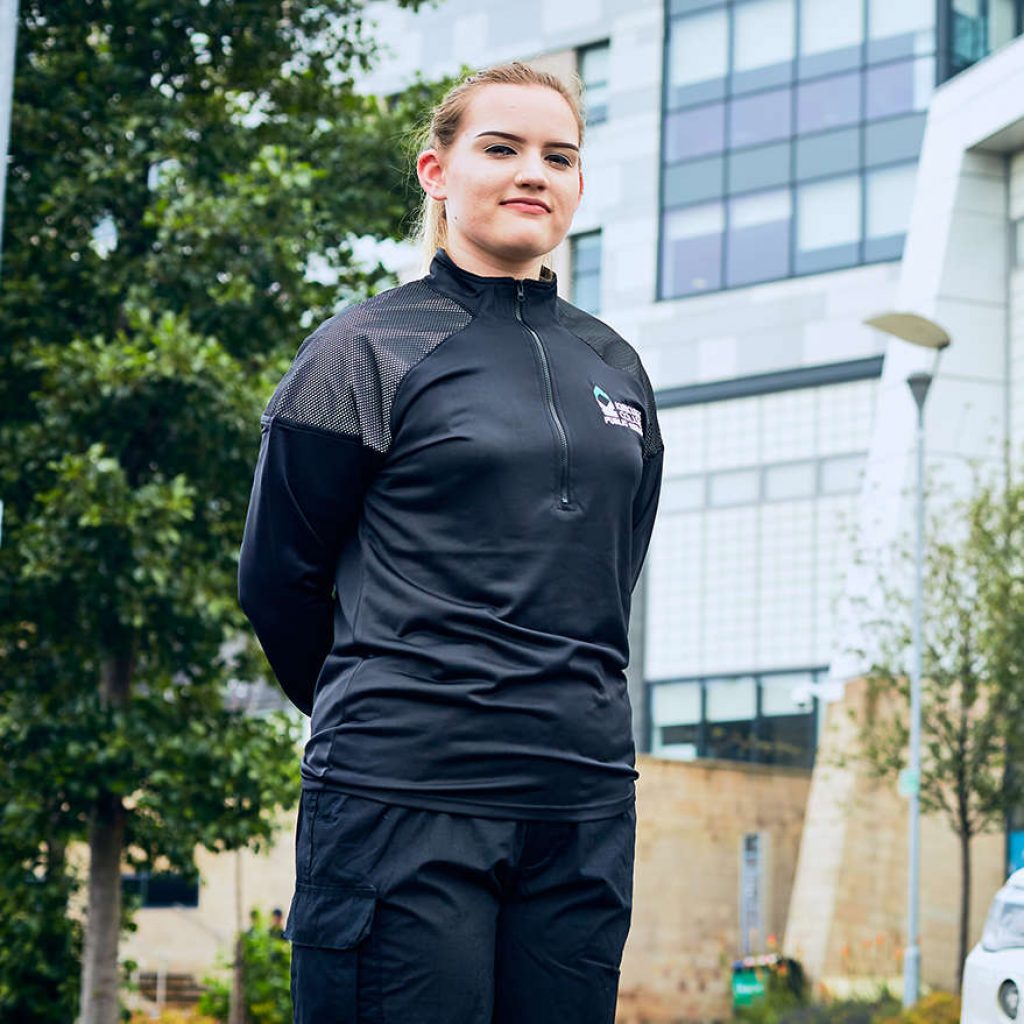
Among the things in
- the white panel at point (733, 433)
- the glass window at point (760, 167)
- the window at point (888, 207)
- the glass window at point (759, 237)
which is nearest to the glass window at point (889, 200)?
the window at point (888, 207)

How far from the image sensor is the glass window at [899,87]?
3494 centimetres

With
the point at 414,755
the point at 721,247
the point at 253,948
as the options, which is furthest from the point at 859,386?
the point at 414,755

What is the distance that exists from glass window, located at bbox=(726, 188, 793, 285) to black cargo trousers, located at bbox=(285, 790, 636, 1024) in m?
34.3

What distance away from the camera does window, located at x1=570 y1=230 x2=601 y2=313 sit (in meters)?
39.9

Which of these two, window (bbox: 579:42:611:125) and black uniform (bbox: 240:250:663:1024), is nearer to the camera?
black uniform (bbox: 240:250:663:1024)

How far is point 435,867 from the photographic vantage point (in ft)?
9.14

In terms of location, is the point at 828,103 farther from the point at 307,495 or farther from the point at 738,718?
the point at 307,495

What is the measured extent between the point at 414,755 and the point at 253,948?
20.0 metres

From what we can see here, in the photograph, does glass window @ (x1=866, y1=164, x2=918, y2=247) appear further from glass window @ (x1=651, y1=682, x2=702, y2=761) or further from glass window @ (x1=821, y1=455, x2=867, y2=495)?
glass window @ (x1=651, y1=682, x2=702, y2=761)

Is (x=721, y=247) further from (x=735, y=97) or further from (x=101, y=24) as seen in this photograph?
(x=101, y=24)

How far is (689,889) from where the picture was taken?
2989cm

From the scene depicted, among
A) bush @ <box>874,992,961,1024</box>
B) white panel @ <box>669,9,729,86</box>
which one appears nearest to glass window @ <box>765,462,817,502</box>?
white panel @ <box>669,9,729,86</box>

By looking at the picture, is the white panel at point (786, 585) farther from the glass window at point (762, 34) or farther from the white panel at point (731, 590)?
the glass window at point (762, 34)

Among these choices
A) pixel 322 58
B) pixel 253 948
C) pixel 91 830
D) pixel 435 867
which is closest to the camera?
pixel 435 867
